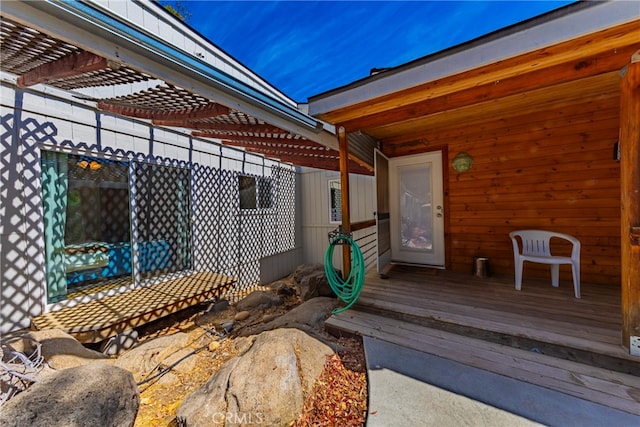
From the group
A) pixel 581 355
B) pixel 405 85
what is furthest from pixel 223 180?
pixel 581 355

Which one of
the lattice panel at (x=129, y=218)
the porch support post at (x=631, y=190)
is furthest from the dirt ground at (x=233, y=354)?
the porch support post at (x=631, y=190)

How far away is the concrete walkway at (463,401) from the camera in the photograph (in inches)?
62.1

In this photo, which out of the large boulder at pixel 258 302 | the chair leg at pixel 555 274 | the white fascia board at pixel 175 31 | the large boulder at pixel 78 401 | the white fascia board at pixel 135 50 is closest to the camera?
the white fascia board at pixel 135 50

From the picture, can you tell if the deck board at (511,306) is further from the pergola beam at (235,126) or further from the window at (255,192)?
the window at (255,192)

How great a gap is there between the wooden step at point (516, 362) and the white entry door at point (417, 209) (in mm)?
2150

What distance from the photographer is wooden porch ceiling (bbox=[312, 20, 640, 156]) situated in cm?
194

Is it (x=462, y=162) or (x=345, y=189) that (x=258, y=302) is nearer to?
(x=345, y=189)

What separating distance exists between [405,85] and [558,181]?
2966 mm

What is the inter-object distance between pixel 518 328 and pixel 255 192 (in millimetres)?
5327

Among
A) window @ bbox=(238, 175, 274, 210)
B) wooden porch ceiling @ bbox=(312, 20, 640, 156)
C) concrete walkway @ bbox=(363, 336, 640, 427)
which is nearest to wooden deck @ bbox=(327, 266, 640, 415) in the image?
concrete walkway @ bbox=(363, 336, 640, 427)

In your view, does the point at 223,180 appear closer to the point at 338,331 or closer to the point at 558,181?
the point at 338,331

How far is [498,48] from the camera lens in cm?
198

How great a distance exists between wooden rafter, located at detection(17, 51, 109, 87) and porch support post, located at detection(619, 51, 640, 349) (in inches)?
146

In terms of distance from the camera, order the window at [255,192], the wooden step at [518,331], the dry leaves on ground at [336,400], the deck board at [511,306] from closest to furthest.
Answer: the dry leaves on ground at [336,400], the wooden step at [518,331], the deck board at [511,306], the window at [255,192]
